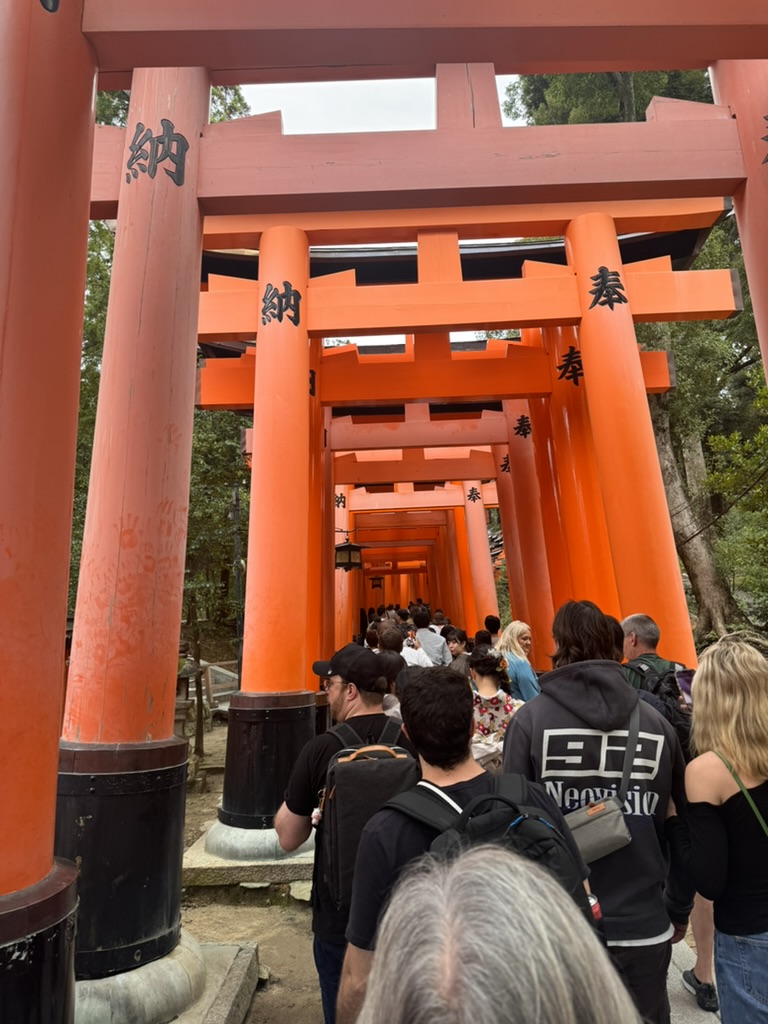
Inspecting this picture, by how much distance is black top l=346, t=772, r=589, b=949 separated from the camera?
4.98ft

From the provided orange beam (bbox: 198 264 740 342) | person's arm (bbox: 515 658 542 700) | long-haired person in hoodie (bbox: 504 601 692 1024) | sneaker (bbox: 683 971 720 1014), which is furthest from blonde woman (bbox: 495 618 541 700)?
orange beam (bbox: 198 264 740 342)

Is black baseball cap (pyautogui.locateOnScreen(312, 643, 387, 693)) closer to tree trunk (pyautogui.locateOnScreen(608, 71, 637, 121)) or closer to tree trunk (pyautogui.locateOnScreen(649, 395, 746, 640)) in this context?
tree trunk (pyautogui.locateOnScreen(649, 395, 746, 640))

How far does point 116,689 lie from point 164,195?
272cm

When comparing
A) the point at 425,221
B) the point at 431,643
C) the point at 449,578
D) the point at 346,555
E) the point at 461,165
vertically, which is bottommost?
the point at 431,643

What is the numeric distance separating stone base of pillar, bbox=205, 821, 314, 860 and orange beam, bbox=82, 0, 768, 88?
474 centimetres

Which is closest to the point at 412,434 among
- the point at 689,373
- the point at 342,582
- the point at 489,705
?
the point at 689,373

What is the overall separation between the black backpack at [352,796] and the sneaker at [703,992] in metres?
2.15

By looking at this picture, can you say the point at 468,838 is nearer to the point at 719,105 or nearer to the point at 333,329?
the point at 719,105

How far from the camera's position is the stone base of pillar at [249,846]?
16.2 feet

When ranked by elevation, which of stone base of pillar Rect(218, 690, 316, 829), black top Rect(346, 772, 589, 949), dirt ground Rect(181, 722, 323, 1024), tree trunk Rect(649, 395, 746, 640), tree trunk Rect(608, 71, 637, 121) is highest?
tree trunk Rect(608, 71, 637, 121)

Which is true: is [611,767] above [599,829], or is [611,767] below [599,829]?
above

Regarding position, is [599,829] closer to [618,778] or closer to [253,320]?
[618,778]

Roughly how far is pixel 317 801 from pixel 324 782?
11 cm

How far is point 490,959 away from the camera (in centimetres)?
68
